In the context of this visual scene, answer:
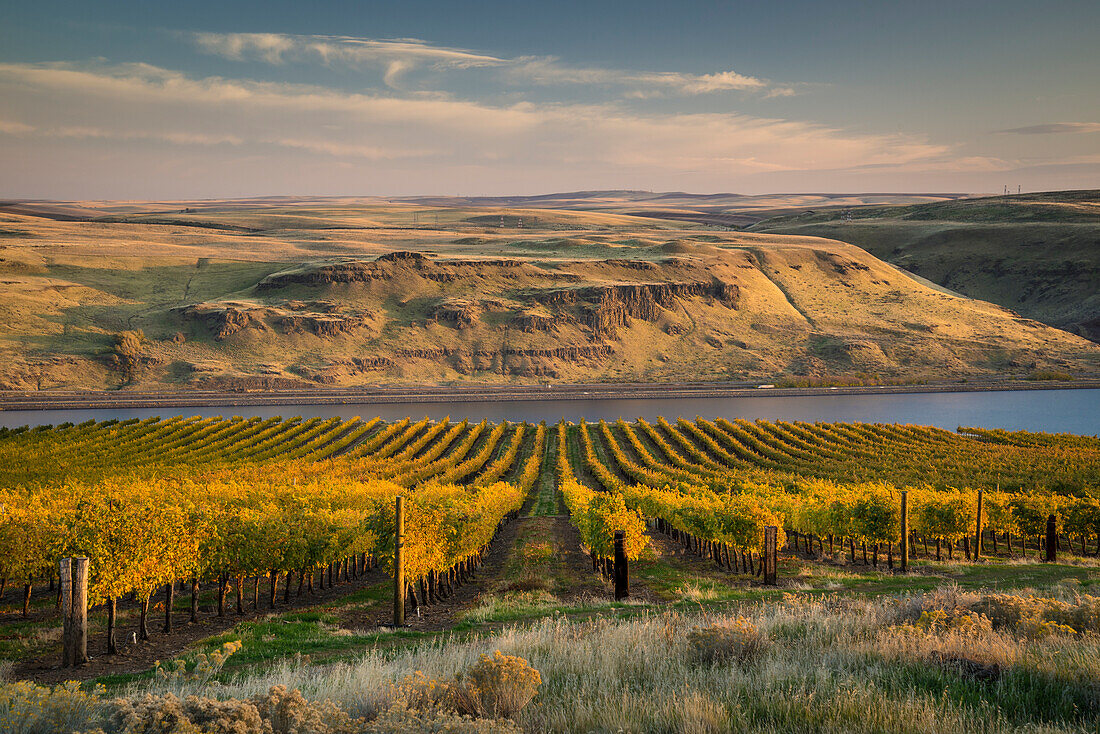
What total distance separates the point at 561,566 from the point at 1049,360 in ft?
402

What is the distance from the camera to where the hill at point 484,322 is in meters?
110

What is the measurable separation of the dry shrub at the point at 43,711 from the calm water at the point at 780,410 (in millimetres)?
81774

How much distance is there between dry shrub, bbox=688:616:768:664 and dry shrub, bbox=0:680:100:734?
22.6ft

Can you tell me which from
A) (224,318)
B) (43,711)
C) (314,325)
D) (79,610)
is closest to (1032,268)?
(314,325)

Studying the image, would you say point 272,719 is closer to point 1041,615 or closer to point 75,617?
point 1041,615

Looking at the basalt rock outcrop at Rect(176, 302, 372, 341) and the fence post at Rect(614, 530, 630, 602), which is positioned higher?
the basalt rock outcrop at Rect(176, 302, 372, 341)

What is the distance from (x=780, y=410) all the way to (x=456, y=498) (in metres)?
71.2

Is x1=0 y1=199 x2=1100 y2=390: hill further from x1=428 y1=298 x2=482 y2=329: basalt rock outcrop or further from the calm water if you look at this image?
the calm water

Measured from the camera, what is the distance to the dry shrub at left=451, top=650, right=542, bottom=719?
758 cm

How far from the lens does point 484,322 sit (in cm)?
12500

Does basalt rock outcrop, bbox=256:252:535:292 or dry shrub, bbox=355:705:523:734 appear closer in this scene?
dry shrub, bbox=355:705:523:734

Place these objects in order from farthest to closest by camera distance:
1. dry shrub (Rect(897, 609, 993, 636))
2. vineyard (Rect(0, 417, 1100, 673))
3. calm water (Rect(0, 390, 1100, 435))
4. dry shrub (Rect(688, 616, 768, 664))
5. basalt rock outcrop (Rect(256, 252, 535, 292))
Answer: basalt rock outcrop (Rect(256, 252, 535, 292)) → calm water (Rect(0, 390, 1100, 435)) → vineyard (Rect(0, 417, 1100, 673)) → dry shrub (Rect(897, 609, 993, 636)) → dry shrub (Rect(688, 616, 768, 664))

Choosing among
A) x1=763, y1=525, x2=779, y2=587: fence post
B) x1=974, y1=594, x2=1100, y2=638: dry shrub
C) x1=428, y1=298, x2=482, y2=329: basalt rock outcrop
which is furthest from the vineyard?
x1=428, y1=298, x2=482, y2=329: basalt rock outcrop

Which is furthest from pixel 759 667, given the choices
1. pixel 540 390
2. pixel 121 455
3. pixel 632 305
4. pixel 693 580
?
pixel 632 305
